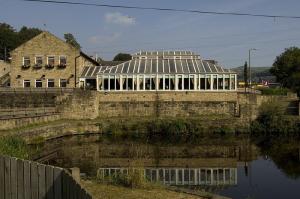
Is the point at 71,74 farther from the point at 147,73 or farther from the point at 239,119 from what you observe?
the point at 239,119

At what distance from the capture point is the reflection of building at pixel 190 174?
17.4m

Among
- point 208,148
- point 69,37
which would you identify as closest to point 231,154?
point 208,148

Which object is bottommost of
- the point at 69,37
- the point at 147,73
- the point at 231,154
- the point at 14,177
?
the point at 231,154

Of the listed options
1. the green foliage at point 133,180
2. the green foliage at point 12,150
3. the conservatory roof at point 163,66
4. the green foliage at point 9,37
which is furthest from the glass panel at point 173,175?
the green foliage at point 9,37

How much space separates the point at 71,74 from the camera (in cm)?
4081

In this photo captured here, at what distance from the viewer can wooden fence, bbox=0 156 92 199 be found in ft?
23.5

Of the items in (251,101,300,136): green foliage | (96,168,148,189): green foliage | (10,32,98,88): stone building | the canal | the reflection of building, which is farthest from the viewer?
(10,32,98,88): stone building

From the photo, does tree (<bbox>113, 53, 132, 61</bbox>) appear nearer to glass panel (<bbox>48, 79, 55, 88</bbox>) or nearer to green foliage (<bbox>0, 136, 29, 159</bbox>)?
glass panel (<bbox>48, 79, 55, 88</bbox>)

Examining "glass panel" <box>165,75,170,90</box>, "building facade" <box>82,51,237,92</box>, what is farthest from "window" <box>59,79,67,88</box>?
"glass panel" <box>165,75,170,90</box>

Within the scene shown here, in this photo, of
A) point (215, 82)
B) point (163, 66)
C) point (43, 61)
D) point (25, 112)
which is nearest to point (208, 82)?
point (215, 82)

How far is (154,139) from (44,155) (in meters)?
9.86

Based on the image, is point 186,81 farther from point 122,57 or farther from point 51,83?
point 122,57

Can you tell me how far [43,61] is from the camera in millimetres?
40562

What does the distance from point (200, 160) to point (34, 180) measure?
1717 cm
